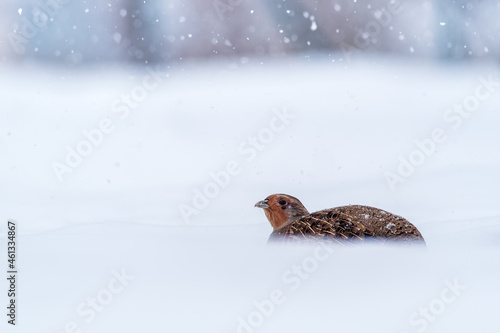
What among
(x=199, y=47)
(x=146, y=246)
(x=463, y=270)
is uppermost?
(x=199, y=47)

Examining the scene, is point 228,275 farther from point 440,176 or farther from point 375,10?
point 375,10

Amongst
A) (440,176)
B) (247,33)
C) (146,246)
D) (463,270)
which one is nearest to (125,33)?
(247,33)

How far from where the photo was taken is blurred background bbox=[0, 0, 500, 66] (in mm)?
2332

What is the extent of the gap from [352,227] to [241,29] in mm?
1205

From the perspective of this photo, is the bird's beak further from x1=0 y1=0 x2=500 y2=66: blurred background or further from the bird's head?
x1=0 y1=0 x2=500 y2=66: blurred background

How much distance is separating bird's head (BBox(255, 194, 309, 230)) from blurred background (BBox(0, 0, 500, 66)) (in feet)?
3.09

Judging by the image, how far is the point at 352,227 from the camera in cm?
151

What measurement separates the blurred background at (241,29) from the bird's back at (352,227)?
3.28 feet

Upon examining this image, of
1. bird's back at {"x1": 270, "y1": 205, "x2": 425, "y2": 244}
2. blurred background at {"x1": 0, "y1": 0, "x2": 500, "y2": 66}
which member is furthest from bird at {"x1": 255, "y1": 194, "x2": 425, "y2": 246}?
blurred background at {"x1": 0, "y1": 0, "x2": 500, "y2": 66}

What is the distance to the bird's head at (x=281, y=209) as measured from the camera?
160 centimetres

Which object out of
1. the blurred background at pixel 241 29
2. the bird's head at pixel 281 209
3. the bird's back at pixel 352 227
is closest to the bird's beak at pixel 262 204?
the bird's head at pixel 281 209

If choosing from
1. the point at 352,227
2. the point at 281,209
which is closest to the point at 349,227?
the point at 352,227

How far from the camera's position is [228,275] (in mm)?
1531

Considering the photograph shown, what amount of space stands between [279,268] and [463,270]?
50 centimetres
